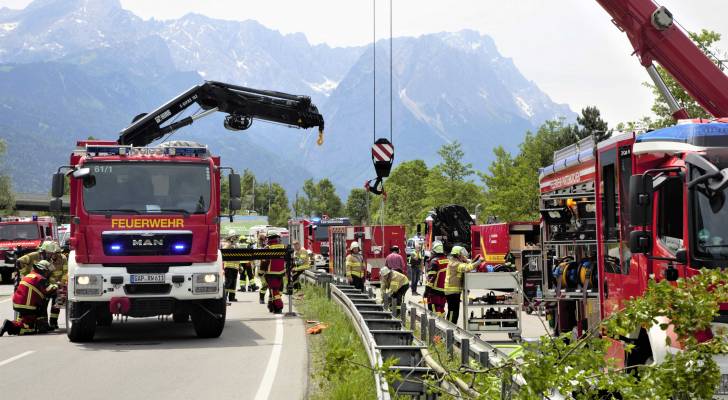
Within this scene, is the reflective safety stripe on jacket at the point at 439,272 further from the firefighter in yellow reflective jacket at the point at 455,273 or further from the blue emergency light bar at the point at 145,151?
the blue emergency light bar at the point at 145,151

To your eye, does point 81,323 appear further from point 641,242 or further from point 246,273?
point 246,273

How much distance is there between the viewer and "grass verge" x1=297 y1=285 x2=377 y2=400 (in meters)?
5.26

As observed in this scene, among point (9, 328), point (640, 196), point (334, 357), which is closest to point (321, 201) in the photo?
point (9, 328)

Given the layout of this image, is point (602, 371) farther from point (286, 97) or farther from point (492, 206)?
point (492, 206)

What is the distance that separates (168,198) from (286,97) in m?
5.09

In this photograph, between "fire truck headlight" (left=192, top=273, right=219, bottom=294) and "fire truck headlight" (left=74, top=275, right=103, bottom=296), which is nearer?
"fire truck headlight" (left=74, top=275, right=103, bottom=296)

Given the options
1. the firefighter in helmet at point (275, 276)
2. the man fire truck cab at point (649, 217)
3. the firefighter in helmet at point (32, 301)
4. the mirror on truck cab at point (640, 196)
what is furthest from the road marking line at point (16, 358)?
the mirror on truck cab at point (640, 196)

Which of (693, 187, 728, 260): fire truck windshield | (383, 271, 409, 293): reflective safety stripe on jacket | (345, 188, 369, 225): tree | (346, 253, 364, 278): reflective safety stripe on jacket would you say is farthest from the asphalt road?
(345, 188, 369, 225): tree

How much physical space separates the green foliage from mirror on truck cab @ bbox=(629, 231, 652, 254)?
13860cm

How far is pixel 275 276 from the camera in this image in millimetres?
19906

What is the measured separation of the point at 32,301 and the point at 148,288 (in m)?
2.90

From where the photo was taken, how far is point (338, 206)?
5989 inches

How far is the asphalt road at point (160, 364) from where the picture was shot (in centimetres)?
1017

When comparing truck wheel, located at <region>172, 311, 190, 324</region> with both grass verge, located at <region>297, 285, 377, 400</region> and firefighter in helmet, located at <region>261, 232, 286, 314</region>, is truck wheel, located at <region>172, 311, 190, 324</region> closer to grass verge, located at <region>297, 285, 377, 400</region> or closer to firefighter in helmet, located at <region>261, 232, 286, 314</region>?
firefighter in helmet, located at <region>261, 232, 286, 314</region>
